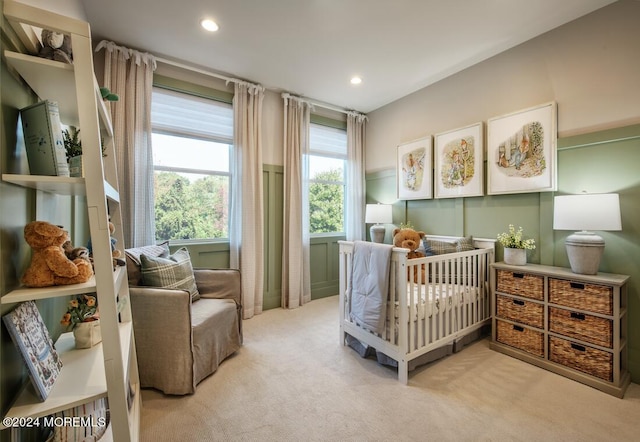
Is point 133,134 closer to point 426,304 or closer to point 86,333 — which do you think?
point 86,333

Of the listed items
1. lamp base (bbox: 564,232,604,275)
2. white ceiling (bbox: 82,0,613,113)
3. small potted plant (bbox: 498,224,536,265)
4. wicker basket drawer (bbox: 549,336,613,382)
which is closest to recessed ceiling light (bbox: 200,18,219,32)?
white ceiling (bbox: 82,0,613,113)

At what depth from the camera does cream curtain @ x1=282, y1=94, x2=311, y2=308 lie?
3.48 meters

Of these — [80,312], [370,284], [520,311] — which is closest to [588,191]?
[520,311]

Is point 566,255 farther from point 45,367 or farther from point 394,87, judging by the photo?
point 45,367

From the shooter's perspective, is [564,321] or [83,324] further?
→ [564,321]

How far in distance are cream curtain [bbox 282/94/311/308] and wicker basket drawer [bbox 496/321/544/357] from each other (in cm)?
217

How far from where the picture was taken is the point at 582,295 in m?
1.97

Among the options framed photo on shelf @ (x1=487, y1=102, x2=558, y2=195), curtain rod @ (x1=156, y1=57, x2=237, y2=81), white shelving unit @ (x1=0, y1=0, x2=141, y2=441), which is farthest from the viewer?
curtain rod @ (x1=156, y1=57, x2=237, y2=81)

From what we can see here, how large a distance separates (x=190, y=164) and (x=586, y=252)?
3.56 meters

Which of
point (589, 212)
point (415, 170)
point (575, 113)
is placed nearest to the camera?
point (589, 212)

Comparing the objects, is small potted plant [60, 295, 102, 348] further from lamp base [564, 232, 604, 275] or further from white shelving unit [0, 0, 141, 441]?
lamp base [564, 232, 604, 275]

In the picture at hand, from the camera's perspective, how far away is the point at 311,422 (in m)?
1.58

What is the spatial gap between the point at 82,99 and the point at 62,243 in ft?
1.69

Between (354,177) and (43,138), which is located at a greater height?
(354,177)
